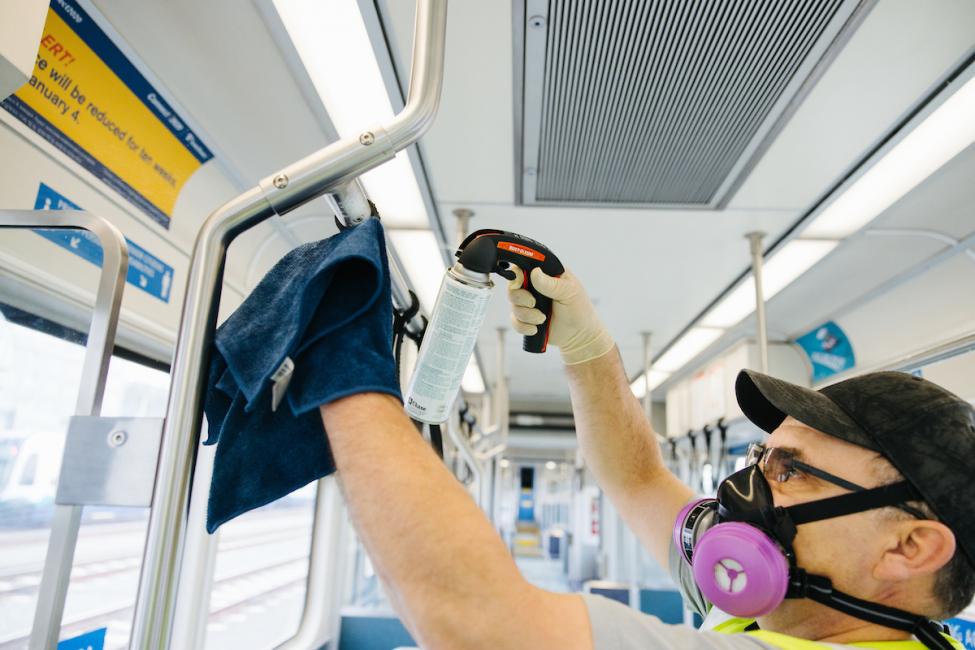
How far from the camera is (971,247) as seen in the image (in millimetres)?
3223

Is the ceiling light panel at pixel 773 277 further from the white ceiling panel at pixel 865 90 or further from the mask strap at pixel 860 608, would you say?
the mask strap at pixel 860 608

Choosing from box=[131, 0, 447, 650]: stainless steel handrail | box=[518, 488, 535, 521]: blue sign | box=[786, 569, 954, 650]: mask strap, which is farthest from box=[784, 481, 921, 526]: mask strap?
box=[518, 488, 535, 521]: blue sign

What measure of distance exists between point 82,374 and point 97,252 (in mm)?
1195

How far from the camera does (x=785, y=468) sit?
4.25ft

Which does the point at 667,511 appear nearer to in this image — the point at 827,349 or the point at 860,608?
the point at 860,608

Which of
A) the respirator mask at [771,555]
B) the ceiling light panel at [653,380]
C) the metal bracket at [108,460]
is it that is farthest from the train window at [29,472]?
the ceiling light panel at [653,380]

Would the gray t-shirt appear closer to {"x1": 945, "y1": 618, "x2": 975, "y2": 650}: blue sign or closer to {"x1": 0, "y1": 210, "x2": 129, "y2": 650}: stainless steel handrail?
{"x1": 0, "y1": 210, "x2": 129, "y2": 650}: stainless steel handrail

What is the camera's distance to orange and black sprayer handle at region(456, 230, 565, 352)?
2.72 ft

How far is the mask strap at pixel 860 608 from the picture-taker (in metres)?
1.15

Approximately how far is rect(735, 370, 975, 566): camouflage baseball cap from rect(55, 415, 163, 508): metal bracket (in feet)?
3.74

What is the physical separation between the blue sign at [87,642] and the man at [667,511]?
1.76 m

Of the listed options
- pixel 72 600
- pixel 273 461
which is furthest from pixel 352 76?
pixel 72 600

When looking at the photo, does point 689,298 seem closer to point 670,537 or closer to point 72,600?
point 670,537

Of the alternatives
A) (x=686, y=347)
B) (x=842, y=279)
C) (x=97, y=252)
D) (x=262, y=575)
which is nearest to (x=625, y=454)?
(x=97, y=252)
